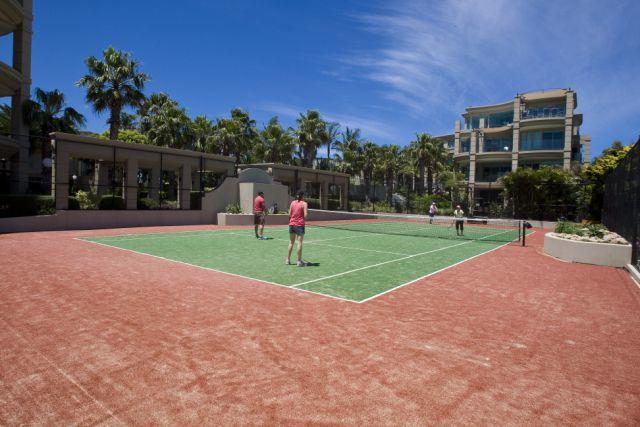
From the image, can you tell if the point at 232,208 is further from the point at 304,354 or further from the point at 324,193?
the point at 304,354

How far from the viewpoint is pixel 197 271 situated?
936 cm

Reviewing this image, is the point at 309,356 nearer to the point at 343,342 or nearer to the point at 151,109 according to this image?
the point at 343,342

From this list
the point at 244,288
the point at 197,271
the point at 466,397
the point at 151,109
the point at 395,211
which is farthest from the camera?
the point at 395,211

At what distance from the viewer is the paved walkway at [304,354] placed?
3398 mm

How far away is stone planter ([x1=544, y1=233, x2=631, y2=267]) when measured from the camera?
11.8m

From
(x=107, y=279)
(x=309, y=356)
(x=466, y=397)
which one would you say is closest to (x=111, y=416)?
(x=309, y=356)

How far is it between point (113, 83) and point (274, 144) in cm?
1880

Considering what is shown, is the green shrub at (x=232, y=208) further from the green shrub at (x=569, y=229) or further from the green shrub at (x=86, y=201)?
the green shrub at (x=569, y=229)

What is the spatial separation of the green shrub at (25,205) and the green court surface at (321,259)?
17.4ft

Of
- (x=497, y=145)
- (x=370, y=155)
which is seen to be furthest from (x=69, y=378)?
(x=370, y=155)

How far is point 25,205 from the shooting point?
18.3 metres

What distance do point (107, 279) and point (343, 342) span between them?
5.71 metres

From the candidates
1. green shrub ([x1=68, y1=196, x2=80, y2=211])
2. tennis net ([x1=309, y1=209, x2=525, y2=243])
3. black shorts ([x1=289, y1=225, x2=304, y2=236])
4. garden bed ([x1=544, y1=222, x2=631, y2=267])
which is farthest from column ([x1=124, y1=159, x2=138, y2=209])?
garden bed ([x1=544, y1=222, x2=631, y2=267])

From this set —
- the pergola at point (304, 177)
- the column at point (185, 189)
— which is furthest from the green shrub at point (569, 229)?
the pergola at point (304, 177)
